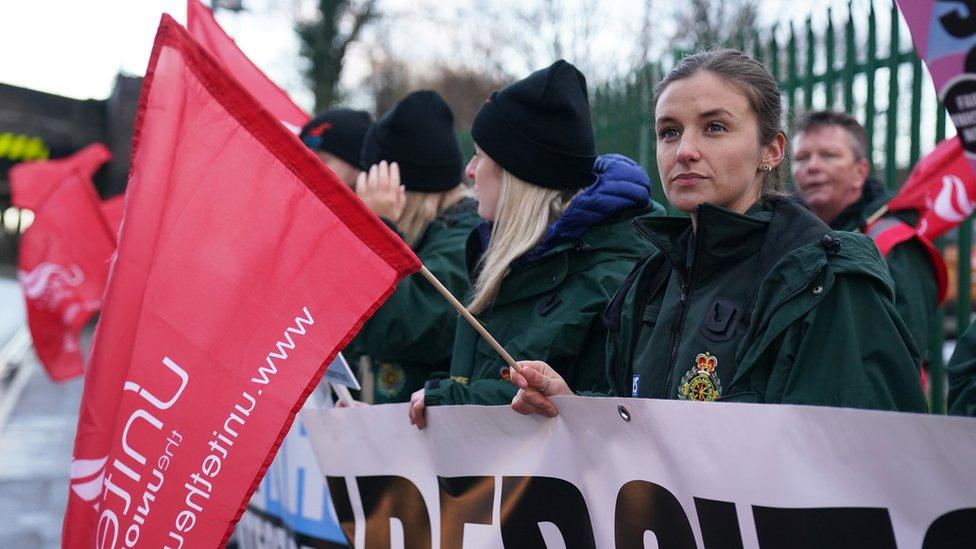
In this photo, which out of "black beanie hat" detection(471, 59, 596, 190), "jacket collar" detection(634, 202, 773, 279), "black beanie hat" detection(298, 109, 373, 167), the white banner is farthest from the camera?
"black beanie hat" detection(298, 109, 373, 167)

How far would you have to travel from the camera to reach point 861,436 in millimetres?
1894

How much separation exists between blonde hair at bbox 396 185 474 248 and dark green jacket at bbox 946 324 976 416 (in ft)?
7.81

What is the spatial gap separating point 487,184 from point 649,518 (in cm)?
143

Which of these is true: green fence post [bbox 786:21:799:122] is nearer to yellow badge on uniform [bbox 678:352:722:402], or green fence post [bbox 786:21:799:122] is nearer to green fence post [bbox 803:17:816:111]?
green fence post [bbox 803:17:816:111]

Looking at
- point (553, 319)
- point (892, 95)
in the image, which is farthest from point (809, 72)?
point (553, 319)

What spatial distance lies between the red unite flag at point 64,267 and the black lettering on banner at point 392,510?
5.59 m

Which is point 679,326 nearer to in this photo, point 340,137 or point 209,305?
point 209,305

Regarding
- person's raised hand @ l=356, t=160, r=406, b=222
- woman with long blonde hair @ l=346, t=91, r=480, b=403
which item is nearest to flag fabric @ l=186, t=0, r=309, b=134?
woman with long blonde hair @ l=346, t=91, r=480, b=403

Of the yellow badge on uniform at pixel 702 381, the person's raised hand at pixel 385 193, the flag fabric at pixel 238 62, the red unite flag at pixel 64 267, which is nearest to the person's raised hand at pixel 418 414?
the yellow badge on uniform at pixel 702 381

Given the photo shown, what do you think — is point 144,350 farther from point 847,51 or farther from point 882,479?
point 847,51

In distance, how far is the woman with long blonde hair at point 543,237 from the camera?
299 centimetres

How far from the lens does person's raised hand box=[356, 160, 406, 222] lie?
3920 millimetres

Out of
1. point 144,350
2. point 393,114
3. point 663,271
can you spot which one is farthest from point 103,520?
point 393,114

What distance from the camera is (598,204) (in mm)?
3123
